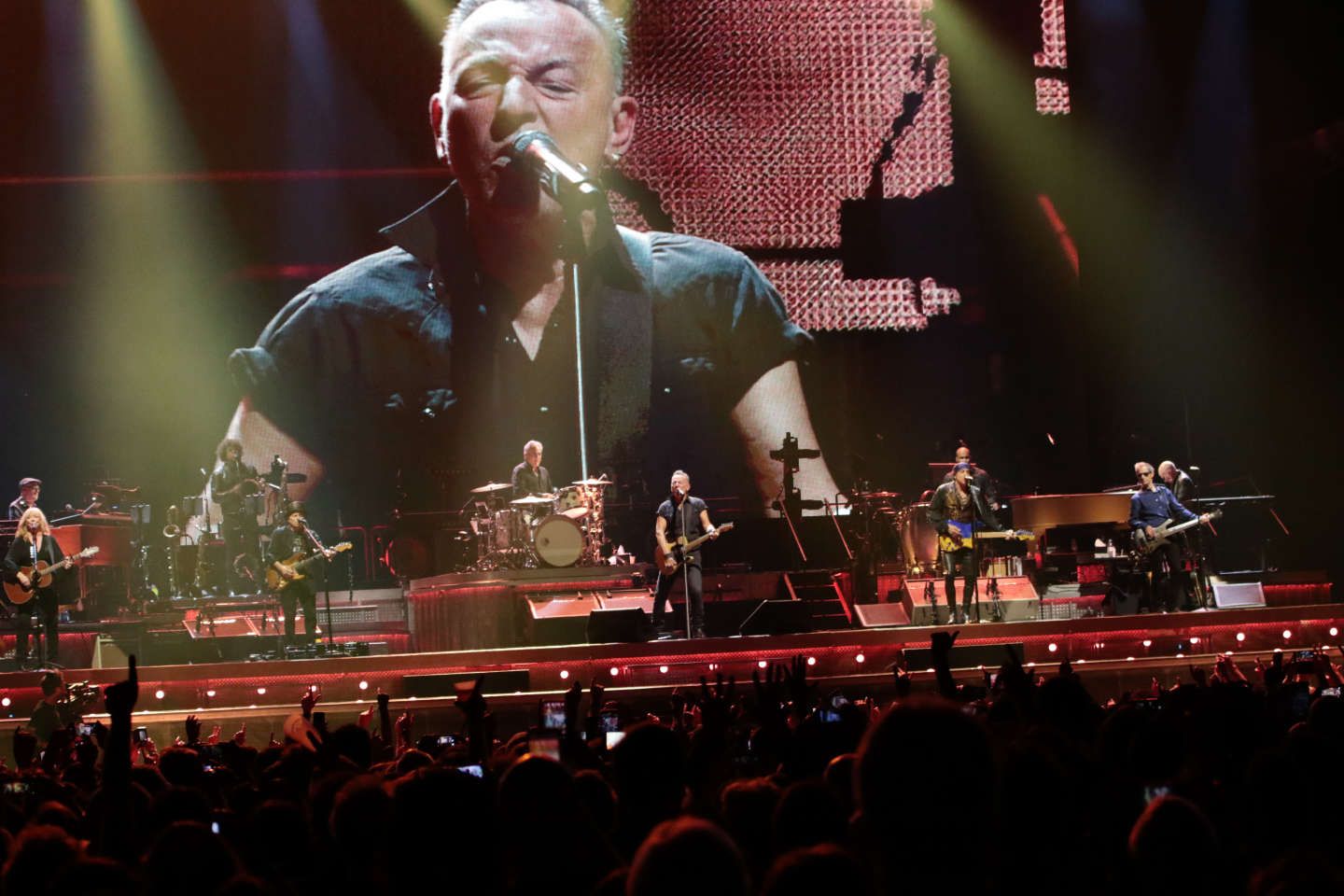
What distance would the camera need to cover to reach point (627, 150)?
627 inches

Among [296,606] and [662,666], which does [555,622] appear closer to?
[662,666]

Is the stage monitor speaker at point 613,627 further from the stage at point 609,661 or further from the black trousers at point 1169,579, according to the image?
the black trousers at point 1169,579

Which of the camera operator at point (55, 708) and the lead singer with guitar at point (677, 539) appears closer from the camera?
the camera operator at point (55, 708)

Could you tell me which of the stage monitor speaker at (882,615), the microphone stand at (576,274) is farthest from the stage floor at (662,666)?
the microphone stand at (576,274)

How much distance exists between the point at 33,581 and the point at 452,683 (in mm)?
4148

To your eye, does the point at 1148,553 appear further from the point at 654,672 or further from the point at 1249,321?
the point at 654,672

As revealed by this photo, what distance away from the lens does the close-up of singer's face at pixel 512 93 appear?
15.0 meters

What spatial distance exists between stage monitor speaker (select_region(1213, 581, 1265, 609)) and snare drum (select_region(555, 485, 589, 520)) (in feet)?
20.5

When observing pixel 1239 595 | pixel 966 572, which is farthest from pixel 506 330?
pixel 1239 595

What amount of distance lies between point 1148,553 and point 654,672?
5.43 meters

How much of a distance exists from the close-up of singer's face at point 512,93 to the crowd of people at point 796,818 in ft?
39.9

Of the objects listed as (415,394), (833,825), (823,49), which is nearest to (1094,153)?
(823,49)

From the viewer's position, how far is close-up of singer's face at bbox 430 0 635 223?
15.0 m

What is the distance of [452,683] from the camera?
10.3 metres
